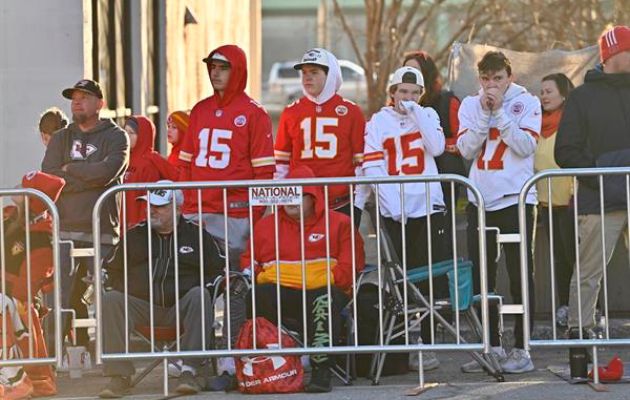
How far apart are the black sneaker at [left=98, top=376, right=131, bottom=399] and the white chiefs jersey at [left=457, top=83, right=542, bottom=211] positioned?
250 cm

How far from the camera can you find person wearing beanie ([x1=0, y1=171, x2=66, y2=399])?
976cm

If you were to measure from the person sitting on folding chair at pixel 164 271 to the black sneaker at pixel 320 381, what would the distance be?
0.64 metres

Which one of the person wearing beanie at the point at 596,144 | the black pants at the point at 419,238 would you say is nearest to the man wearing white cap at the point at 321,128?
the black pants at the point at 419,238

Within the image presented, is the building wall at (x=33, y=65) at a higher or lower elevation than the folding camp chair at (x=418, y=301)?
higher

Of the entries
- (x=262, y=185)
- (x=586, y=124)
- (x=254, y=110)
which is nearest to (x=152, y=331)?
(x=262, y=185)

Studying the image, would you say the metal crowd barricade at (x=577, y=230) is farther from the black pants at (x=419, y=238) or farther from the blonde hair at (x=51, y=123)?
the blonde hair at (x=51, y=123)

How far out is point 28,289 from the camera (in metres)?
9.69

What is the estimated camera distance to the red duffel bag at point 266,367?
976 cm

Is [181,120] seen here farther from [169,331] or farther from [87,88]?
[169,331]

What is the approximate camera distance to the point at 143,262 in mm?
10023

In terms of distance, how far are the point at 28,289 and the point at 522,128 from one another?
321 cm

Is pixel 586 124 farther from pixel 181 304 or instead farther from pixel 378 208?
pixel 181 304

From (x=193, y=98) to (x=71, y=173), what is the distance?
1036cm

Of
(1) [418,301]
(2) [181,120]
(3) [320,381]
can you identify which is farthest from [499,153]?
(2) [181,120]
